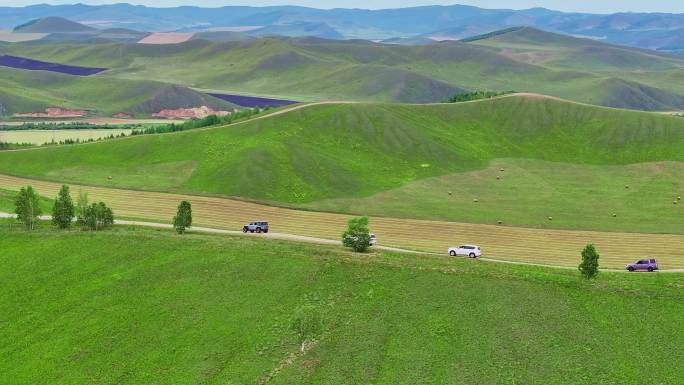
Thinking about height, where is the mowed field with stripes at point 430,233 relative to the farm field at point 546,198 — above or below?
below

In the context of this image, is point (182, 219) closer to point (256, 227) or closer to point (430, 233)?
point (256, 227)

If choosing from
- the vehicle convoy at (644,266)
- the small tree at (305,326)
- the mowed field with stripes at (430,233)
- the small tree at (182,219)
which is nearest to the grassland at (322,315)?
the small tree at (305,326)

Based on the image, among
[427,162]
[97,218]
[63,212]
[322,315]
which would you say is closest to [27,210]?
[63,212]

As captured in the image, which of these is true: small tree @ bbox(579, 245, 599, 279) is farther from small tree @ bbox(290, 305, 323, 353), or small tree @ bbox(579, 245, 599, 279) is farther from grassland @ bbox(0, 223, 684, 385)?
small tree @ bbox(290, 305, 323, 353)

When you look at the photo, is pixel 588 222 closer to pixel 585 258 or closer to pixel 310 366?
pixel 585 258

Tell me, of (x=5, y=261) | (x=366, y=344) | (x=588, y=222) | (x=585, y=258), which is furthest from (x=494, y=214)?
(x=5, y=261)

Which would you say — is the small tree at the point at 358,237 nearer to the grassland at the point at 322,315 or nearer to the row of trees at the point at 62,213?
the grassland at the point at 322,315
